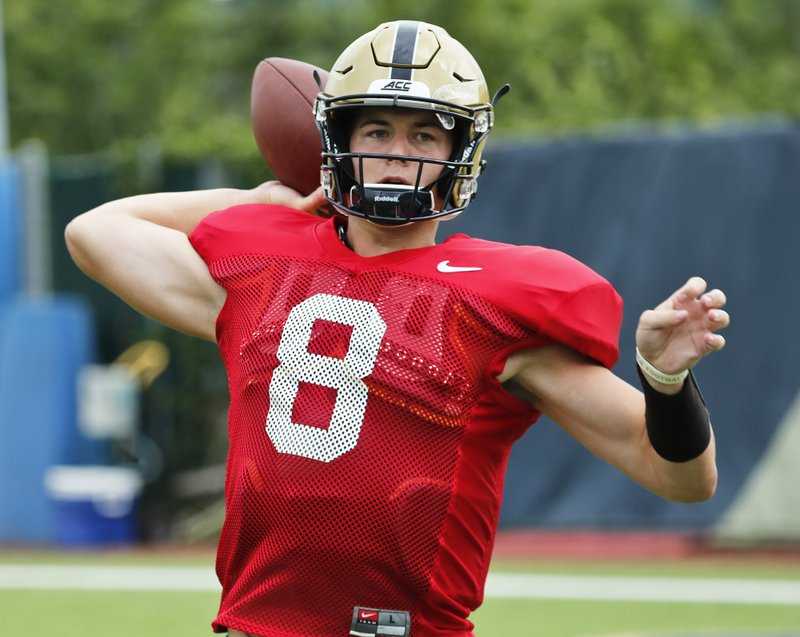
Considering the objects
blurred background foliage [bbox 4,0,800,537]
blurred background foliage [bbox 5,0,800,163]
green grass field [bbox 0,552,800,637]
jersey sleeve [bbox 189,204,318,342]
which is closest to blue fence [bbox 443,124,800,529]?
green grass field [bbox 0,552,800,637]

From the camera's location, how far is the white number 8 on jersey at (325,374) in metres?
2.49

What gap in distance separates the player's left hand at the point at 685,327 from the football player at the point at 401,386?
0.10 feet

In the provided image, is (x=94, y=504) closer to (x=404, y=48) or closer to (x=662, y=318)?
(x=404, y=48)

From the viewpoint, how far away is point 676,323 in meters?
2.27

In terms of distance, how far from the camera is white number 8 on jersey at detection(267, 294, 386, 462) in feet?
8.16

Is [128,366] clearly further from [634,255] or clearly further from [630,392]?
[630,392]

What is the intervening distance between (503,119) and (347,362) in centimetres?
1477

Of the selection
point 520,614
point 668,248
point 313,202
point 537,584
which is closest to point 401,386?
point 313,202

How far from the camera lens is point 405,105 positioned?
8.47 ft

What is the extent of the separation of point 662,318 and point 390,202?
1.79ft

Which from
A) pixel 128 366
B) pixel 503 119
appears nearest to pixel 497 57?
pixel 503 119

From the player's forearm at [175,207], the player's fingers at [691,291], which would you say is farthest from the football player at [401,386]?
the player's forearm at [175,207]

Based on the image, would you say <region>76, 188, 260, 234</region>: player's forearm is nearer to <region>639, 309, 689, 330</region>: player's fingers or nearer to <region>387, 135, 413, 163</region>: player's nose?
<region>387, 135, 413, 163</region>: player's nose

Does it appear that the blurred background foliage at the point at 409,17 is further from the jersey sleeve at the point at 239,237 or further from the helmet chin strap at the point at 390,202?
the helmet chin strap at the point at 390,202
